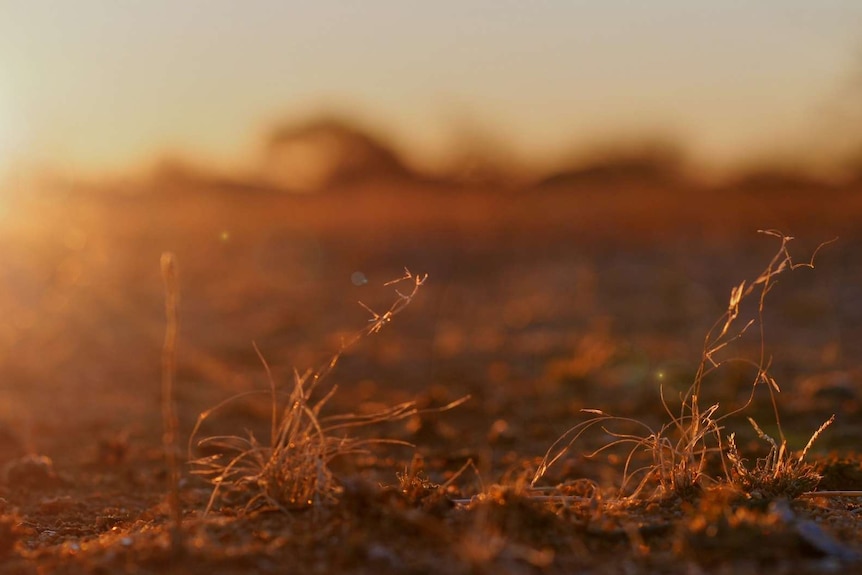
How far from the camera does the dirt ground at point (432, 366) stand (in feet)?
8.56

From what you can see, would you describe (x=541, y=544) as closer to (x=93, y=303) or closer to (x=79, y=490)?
(x=79, y=490)

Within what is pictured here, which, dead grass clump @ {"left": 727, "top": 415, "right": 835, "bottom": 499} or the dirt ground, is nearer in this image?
the dirt ground

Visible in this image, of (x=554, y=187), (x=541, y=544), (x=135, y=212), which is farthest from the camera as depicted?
(x=554, y=187)

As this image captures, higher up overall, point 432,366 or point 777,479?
point 777,479

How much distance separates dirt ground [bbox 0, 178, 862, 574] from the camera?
8.56 ft

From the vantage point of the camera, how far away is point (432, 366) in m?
7.57

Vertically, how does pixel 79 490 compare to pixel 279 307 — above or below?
above

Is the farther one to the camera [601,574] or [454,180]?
[454,180]

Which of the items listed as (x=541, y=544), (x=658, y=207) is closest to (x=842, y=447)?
(x=541, y=544)

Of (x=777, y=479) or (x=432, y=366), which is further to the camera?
(x=432, y=366)

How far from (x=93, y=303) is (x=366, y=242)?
17.8ft

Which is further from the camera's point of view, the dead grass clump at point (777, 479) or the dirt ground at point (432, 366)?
the dead grass clump at point (777, 479)

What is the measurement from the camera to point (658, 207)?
17.2m

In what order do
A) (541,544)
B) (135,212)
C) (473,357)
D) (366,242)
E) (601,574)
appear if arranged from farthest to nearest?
(135,212) → (366,242) → (473,357) → (541,544) → (601,574)
